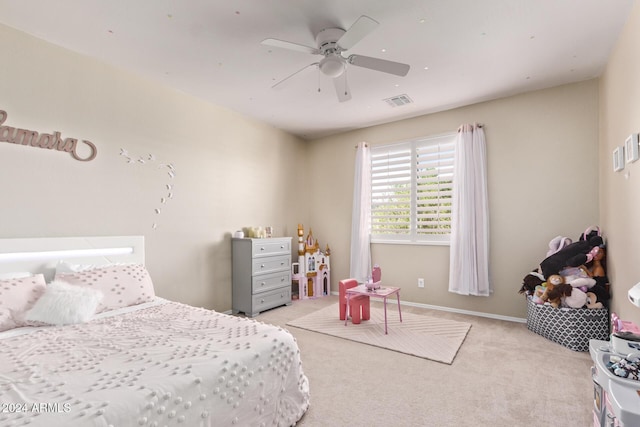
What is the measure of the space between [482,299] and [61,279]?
4.30 metres

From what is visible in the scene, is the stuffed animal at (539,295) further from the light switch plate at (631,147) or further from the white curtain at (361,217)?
the white curtain at (361,217)

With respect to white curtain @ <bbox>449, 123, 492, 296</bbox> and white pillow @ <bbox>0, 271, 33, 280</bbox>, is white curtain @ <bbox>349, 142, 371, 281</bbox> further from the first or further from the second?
white pillow @ <bbox>0, 271, 33, 280</bbox>

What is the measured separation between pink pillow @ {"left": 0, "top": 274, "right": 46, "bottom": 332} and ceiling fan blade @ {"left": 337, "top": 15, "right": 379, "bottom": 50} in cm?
274

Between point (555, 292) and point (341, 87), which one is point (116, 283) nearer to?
point (341, 87)

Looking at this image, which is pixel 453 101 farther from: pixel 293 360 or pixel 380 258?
pixel 293 360

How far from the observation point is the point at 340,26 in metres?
2.38

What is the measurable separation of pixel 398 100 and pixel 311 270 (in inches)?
109

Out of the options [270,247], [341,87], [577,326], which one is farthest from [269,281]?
[577,326]

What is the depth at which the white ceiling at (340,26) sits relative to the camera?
2.18 meters

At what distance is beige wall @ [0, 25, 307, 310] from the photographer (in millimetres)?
2496

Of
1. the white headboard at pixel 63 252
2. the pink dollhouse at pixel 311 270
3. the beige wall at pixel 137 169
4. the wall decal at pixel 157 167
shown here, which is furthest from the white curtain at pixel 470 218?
the white headboard at pixel 63 252

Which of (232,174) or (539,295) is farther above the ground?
(232,174)

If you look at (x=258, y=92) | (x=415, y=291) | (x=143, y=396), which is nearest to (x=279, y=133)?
(x=258, y=92)

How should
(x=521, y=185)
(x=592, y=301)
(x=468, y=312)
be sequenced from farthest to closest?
1. (x=468, y=312)
2. (x=521, y=185)
3. (x=592, y=301)
